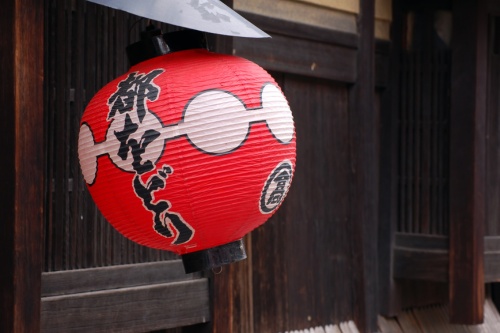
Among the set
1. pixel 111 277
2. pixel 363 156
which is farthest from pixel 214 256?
pixel 363 156

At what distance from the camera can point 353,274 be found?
657cm

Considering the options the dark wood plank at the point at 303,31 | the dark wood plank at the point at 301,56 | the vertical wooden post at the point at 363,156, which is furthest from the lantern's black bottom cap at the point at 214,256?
the vertical wooden post at the point at 363,156

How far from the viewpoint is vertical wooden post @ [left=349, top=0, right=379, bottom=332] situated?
653 centimetres

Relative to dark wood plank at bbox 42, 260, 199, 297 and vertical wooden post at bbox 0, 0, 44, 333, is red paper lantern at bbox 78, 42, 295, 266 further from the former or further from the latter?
dark wood plank at bbox 42, 260, 199, 297

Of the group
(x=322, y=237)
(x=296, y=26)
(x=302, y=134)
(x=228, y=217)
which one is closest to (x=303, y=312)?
(x=322, y=237)

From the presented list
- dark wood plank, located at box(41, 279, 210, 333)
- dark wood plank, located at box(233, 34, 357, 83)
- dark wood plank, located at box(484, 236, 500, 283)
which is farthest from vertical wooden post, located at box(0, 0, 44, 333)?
dark wood plank, located at box(484, 236, 500, 283)

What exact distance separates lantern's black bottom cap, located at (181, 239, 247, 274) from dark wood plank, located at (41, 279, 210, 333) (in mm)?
815

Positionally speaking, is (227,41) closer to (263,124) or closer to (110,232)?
(110,232)

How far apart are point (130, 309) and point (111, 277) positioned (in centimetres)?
18

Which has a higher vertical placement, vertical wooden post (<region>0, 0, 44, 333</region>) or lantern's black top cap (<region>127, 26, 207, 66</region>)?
lantern's black top cap (<region>127, 26, 207, 66</region>)

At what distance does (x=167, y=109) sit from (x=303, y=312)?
120 inches

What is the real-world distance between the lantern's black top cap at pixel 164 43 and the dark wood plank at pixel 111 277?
1.14m

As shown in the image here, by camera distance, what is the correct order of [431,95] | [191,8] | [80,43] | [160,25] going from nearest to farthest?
[191,8] → [80,43] → [160,25] → [431,95]

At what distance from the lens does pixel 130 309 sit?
184 inches
